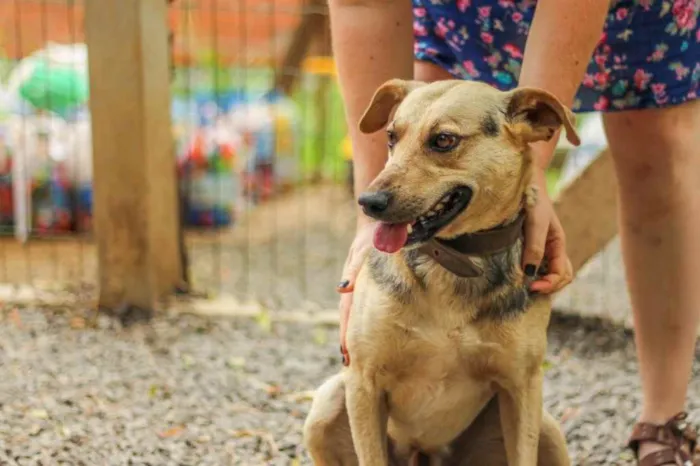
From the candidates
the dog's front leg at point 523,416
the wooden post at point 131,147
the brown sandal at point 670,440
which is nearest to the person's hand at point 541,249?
the dog's front leg at point 523,416

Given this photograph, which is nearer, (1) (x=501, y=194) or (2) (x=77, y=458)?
(1) (x=501, y=194)

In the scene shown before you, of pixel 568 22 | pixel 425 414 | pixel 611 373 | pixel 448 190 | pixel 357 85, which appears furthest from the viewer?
pixel 611 373

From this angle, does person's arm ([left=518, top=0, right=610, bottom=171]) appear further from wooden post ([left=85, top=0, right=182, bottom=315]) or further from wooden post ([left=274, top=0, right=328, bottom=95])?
wooden post ([left=274, top=0, right=328, bottom=95])

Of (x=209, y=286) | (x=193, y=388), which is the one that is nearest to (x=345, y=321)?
(x=193, y=388)

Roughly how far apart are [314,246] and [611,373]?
2.73 m

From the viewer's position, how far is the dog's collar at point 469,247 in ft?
5.99

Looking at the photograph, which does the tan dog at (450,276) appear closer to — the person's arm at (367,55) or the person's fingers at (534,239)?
the person's fingers at (534,239)

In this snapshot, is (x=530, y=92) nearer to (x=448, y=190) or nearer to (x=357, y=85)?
(x=448, y=190)

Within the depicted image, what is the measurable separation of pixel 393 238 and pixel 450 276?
211mm

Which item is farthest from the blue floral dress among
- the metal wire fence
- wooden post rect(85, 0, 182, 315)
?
the metal wire fence

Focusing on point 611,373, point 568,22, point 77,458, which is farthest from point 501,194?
point 611,373

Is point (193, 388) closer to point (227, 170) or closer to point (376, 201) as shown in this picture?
point (376, 201)

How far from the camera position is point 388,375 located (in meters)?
1.88

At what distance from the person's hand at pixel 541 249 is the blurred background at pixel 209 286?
843 millimetres
